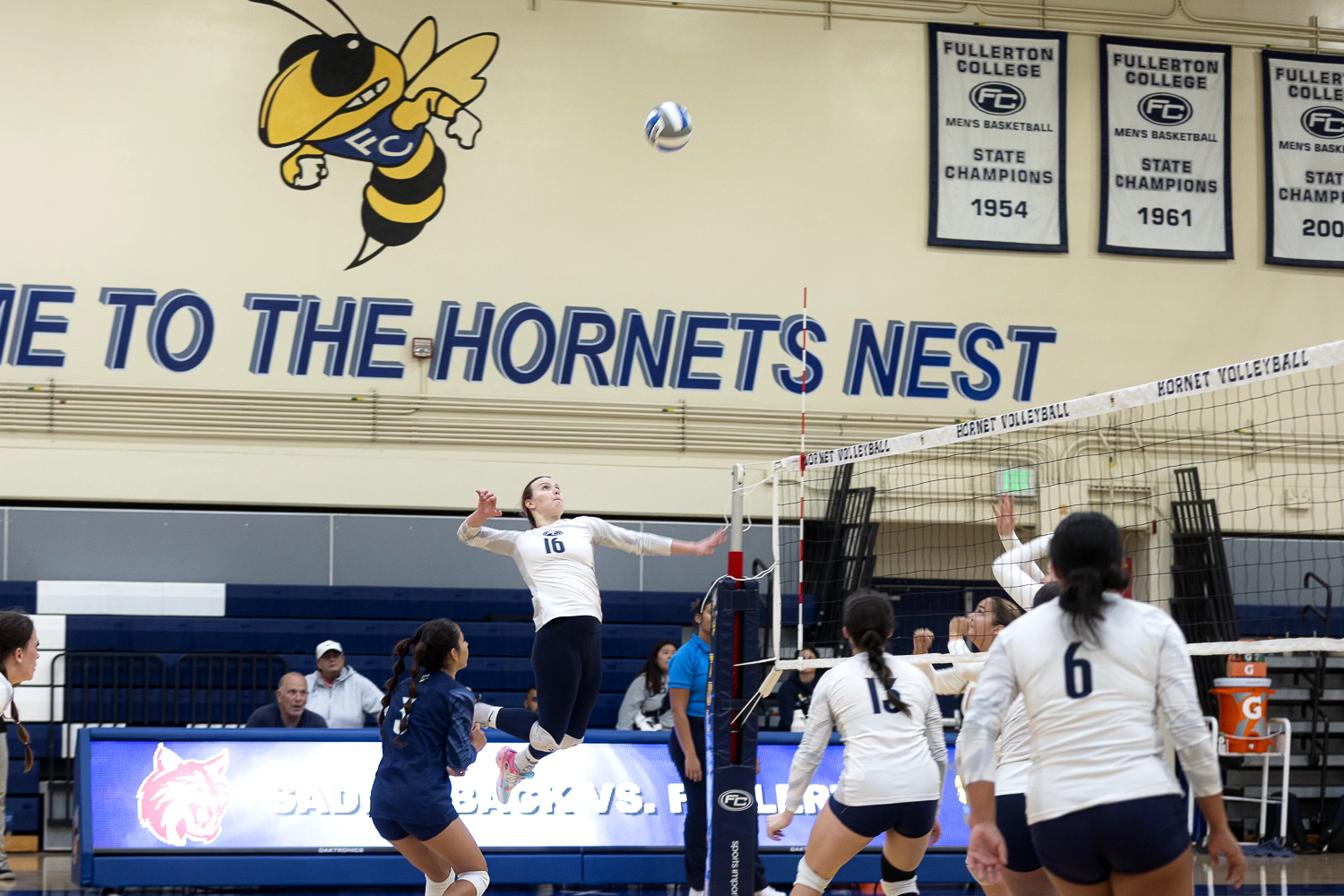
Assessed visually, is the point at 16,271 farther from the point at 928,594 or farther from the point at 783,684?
the point at 928,594

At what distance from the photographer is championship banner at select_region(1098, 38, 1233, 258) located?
47.9 ft

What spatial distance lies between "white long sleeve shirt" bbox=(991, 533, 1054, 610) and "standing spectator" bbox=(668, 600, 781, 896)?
2017 millimetres

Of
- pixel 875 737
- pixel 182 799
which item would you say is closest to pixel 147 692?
pixel 182 799

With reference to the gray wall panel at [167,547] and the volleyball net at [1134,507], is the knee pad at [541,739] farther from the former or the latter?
the gray wall panel at [167,547]

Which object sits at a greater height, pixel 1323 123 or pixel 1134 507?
pixel 1323 123

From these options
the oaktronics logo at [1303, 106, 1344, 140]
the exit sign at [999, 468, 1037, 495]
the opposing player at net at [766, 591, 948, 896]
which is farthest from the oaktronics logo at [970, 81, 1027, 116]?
the opposing player at net at [766, 591, 948, 896]

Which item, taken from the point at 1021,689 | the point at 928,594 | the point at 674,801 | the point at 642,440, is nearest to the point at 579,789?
the point at 674,801

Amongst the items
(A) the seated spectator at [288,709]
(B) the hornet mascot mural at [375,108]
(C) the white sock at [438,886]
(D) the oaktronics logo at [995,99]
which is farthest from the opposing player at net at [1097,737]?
(D) the oaktronics logo at [995,99]

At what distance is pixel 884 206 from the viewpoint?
46.5 feet

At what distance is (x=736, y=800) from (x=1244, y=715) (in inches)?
294

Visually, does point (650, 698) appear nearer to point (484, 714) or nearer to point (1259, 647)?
point (484, 714)

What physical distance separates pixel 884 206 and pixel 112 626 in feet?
27.5

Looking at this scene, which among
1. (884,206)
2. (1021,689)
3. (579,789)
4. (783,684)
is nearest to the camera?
(1021,689)

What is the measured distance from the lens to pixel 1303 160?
14.9m
